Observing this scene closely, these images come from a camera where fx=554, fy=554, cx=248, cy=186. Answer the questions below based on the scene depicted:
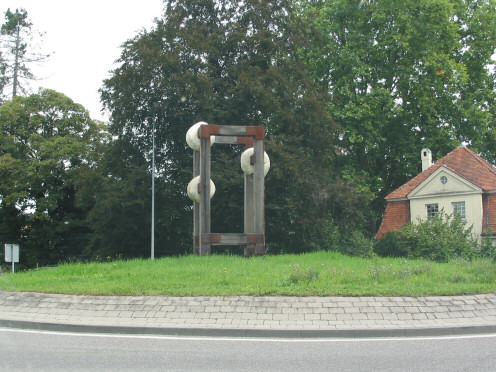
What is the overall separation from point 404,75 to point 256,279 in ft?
98.3

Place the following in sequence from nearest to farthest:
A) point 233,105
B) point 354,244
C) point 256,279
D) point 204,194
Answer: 1. point 256,279
2. point 204,194
3. point 354,244
4. point 233,105

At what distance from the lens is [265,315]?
991cm

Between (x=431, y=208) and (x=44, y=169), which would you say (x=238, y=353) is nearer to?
(x=431, y=208)

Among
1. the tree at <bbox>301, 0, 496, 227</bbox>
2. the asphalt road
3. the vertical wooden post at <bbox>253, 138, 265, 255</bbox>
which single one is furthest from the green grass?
the tree at <bbox>301, 0, 496, 227</bbox>

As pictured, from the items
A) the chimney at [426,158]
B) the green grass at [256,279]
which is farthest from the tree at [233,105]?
the green grass at [256,279]

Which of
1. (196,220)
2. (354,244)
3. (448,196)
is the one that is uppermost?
(448,196)

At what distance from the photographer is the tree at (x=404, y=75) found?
37.2 metres

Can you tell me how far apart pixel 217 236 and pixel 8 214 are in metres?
30.9

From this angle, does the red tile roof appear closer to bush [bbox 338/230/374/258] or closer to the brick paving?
bush [bbox 338/230/374/258]

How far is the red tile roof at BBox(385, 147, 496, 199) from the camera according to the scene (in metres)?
37.1

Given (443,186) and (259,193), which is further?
(443,186)

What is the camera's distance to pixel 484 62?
1585 inches

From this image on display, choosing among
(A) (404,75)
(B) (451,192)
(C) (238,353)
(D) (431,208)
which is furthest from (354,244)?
(C) (238,353)

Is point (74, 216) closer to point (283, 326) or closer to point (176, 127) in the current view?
point (176, 127)
